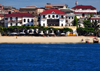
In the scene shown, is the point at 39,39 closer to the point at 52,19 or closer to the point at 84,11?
the point at 52,19

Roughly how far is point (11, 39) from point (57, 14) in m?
29.0

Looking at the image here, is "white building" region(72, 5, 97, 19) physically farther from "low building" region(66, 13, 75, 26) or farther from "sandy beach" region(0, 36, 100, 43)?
"sandy beach" region(0, 36, 100, 43)

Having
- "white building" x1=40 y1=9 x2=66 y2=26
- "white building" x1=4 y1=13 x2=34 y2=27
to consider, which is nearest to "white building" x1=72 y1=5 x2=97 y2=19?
"white building" x1=40 y1=9 x2=66 y2=26

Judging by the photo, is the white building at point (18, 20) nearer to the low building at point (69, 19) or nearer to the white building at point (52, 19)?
the white building at point (52, 19)

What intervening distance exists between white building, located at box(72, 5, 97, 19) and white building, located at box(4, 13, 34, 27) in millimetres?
27615

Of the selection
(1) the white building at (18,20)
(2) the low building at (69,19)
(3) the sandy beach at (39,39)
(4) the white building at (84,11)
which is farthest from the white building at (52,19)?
(4) the white building at (84,11)

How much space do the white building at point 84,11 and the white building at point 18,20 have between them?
90.6 ft

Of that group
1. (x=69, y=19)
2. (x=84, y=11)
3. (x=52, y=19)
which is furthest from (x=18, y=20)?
(x=84, y=11)

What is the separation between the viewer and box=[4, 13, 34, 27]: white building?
130625 mm

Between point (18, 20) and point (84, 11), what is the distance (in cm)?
3829
